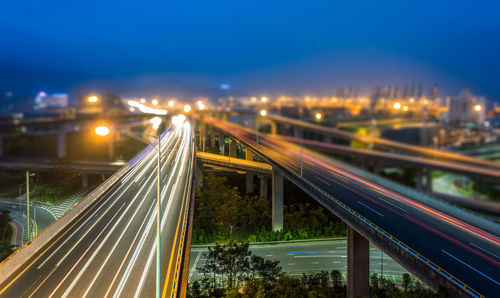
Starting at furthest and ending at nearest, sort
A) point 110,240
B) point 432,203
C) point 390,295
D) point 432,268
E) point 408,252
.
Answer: point 432,203 → point 390,295 → point 110,240 → point 408,252 → point 432,268

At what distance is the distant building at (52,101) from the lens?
54.6 meters

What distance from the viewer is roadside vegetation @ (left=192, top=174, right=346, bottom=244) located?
17062 mm

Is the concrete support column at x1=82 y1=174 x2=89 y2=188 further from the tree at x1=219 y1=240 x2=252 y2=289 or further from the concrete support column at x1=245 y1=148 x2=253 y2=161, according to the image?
the concrete support column at x1=245 y1=148 x2=253 y2=161

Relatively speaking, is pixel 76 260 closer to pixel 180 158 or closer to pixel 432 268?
pixel 432 268

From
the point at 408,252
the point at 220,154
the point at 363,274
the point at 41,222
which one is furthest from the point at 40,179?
the point at 408,252

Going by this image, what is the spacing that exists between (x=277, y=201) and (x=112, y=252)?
999 centimetres

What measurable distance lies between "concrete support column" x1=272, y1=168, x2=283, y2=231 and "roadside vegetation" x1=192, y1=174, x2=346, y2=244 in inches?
14.3

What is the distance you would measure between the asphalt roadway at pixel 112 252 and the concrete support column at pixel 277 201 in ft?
16.7

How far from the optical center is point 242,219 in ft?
57.8

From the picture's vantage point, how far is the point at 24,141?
114ft

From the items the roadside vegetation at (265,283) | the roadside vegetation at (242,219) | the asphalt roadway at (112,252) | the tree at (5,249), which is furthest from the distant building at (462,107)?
the tree at (5,249)

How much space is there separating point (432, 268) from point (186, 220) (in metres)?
6.20

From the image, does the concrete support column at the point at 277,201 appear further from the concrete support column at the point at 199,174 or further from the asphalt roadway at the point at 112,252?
the asphalt roadway at the point at 112,252

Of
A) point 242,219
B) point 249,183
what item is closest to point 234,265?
point 242,219
